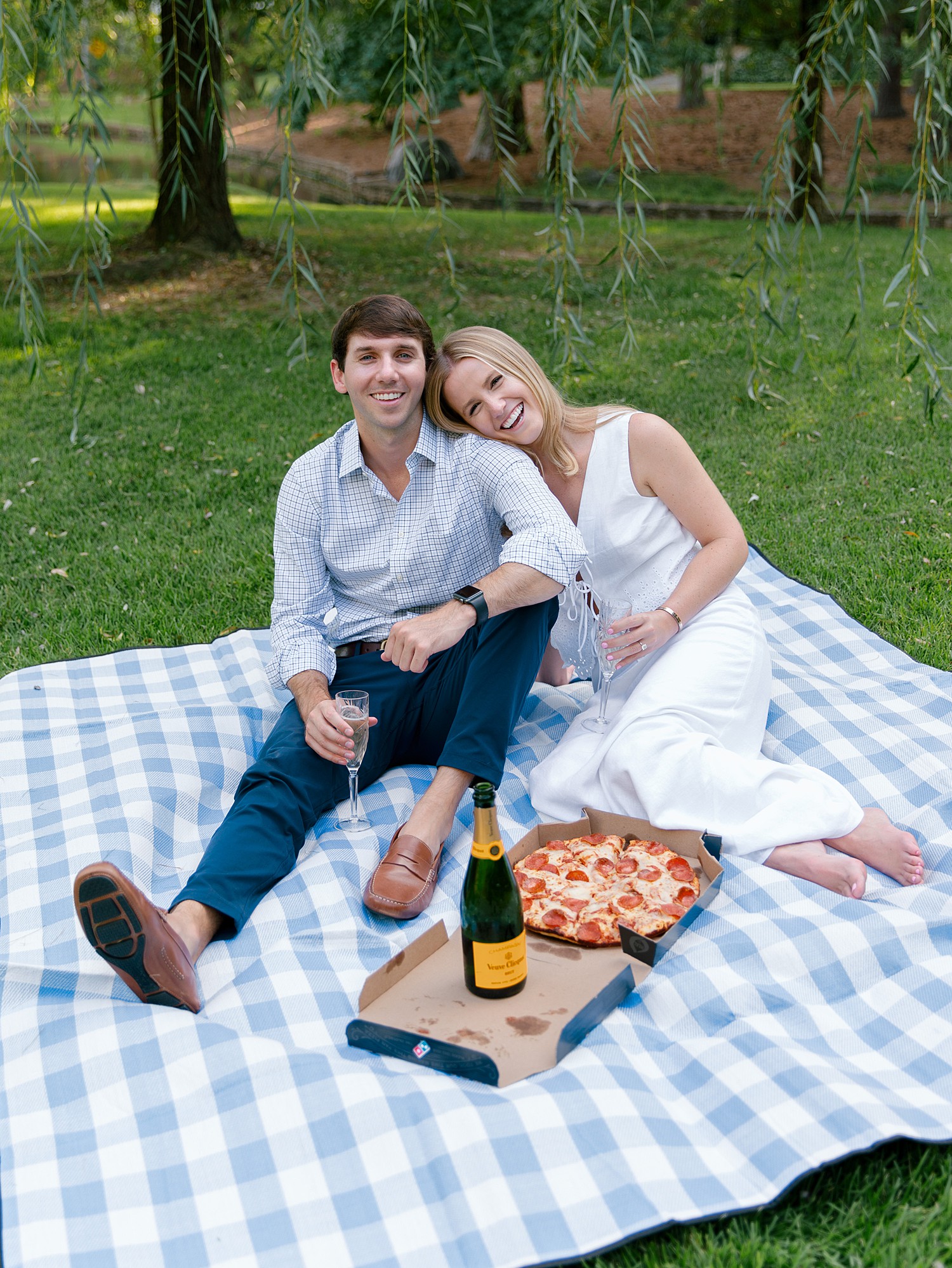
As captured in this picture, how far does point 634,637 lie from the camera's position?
295cm

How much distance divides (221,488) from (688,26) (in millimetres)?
12085

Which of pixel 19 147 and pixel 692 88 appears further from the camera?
pixel 692 88

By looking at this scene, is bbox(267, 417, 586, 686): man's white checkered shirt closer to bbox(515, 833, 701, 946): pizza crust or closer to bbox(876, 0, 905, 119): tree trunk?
bbox(515, 833, 701, 946): pizza crust

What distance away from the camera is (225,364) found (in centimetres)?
779

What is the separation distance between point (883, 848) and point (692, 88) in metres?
20.8

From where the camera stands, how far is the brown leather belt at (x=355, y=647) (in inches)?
129

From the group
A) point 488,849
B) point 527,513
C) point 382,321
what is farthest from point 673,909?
point 382,321

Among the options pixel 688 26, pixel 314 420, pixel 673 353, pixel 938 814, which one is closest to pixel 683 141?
pixel 688 26

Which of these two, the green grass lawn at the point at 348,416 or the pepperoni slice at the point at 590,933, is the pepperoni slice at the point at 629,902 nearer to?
the pepperoni slice at the point at 590,933

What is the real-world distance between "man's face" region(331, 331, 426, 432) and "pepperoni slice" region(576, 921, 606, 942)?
54.8 inches

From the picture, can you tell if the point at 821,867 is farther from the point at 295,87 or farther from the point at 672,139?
the point at 672,139

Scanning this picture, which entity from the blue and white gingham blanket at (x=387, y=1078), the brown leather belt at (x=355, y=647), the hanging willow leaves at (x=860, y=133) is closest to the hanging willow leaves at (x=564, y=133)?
the hanging willow leaves at (x=860, y=133)

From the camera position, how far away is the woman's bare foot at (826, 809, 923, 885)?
8.54ft

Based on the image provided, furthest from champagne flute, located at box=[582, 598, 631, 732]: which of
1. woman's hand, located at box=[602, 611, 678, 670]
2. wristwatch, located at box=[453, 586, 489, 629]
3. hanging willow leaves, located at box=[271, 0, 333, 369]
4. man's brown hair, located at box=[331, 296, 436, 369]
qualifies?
hanging willow leaves, located at box=[271, 0, 333, 369]
